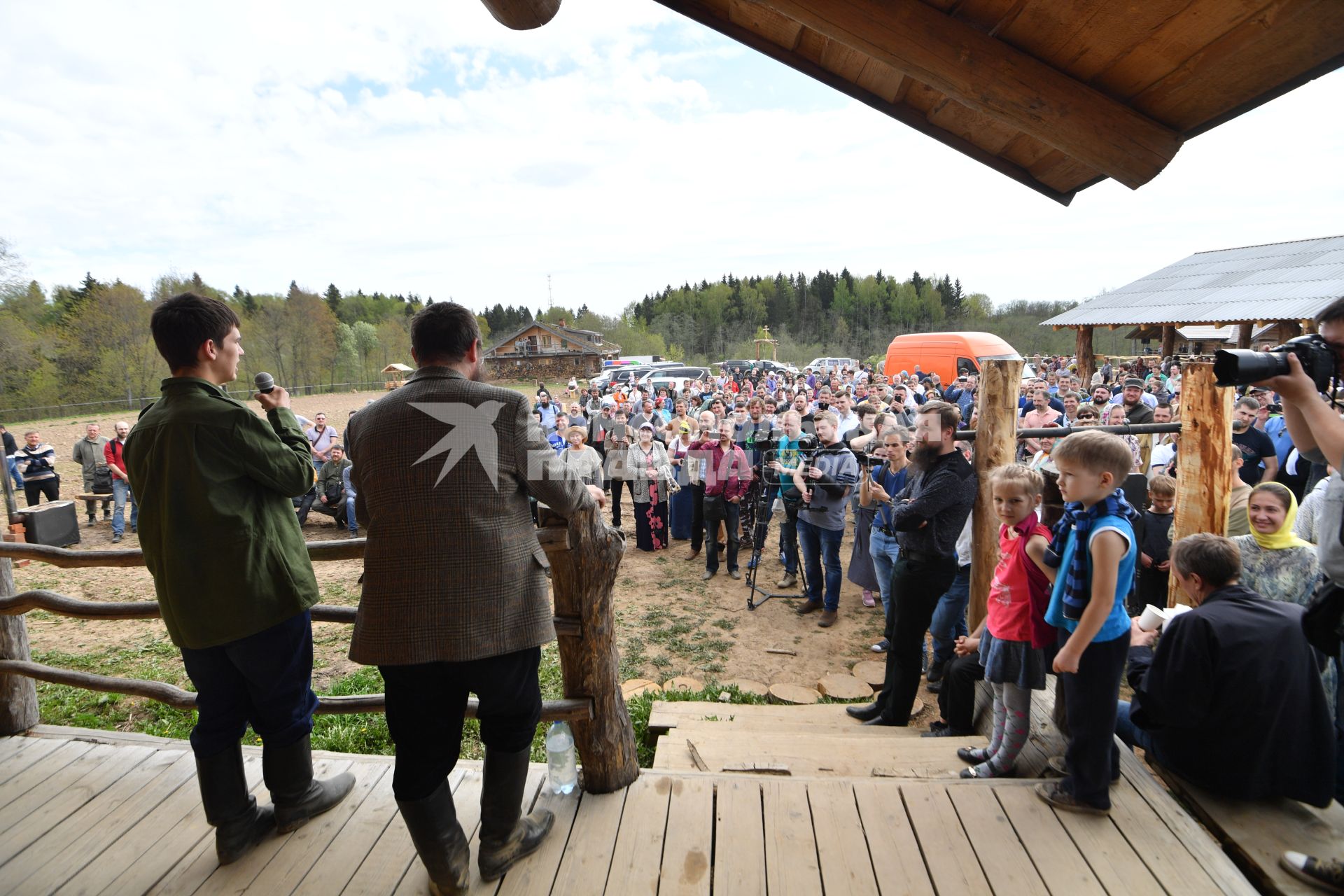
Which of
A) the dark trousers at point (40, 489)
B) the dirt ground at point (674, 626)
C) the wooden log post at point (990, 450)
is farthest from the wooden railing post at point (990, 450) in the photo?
the dark trousers at point (40, 489)

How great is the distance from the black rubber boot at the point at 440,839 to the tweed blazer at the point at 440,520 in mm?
438

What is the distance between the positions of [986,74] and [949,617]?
332 cm

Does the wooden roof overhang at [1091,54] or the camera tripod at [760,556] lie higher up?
the wooden roof overhang at [1091,54]

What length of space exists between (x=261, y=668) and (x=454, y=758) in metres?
0.64

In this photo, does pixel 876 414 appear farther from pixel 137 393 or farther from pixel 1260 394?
pixel 137 393

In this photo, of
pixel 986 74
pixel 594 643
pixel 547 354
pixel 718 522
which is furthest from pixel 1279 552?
pixel 547 354

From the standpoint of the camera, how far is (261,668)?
1.91m

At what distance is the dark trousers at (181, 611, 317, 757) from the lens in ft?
6.21

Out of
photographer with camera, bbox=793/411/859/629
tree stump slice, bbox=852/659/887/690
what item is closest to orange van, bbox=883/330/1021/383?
photographer with camera, bbox=793/411/859/629

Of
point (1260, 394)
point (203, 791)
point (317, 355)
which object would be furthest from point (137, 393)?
point (1260, 394)

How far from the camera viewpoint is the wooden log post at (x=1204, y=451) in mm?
3580

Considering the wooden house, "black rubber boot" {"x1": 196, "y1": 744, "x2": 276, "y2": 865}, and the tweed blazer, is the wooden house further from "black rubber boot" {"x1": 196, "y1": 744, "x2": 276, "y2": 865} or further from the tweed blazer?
the tweed blazer

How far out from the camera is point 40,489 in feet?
32.5

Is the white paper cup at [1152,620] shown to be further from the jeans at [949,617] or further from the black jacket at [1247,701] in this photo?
the jeans at [949,617]
